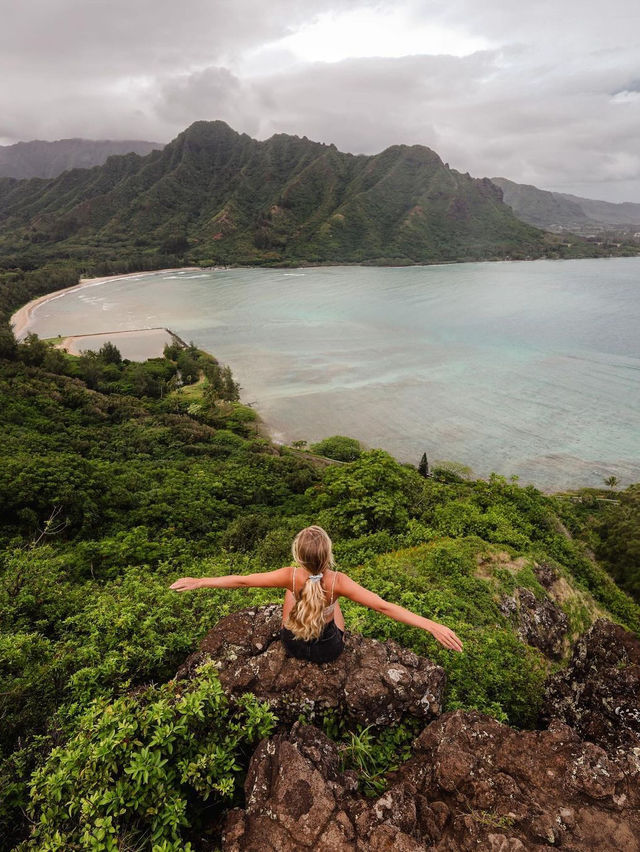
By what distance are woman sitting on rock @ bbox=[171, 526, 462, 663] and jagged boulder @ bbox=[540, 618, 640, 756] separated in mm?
3215

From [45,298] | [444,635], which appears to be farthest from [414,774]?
[45,298]

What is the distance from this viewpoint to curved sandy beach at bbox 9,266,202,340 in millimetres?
81856

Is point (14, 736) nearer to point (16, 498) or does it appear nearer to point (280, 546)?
point (280, 546)

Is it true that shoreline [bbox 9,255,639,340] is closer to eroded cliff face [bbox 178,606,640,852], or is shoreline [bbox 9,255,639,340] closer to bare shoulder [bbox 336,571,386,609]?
eroded cliff face [bbox 178,606,640,852]

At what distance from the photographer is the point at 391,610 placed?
4.71 metres

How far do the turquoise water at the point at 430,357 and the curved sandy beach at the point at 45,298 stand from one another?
2.40 metres

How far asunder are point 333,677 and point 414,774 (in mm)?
1263

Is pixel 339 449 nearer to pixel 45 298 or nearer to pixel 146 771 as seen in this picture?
pixel 146 771

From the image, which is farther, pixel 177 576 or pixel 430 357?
pixel 430 357

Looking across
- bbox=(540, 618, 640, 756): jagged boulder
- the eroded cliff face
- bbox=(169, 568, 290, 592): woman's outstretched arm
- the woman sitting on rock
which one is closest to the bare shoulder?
the woman sitting on rock

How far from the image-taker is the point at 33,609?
802 cm

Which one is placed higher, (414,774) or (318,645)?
(318,645)

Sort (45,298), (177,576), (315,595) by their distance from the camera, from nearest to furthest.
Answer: (315,595) < (177,576) < (45,298)

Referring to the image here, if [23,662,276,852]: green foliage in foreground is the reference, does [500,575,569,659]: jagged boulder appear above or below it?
below
